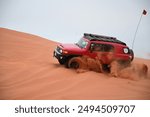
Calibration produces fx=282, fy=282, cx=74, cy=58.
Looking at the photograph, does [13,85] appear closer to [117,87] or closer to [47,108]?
[47,108]

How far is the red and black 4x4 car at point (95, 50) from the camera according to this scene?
1041cm

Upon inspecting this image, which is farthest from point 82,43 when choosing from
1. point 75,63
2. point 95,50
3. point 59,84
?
point 59,84

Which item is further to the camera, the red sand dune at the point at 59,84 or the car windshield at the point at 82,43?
the car windshield at the point at 82,43

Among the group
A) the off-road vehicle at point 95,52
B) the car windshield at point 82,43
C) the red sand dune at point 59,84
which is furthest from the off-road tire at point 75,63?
the car windshield at point 82,43

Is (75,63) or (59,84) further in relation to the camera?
(75,63)

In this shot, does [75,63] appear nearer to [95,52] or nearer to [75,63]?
[75,63]

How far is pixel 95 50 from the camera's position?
1073 cm

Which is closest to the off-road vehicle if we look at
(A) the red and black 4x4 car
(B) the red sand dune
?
(A) the red and black 4x4 car

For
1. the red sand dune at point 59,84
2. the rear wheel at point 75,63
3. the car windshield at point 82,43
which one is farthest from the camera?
the car windshield at point 82,43

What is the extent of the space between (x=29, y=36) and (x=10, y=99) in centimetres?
1389

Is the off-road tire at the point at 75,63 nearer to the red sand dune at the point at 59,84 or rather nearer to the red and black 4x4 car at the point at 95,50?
the red and black 4x4 car at the point at 95,50

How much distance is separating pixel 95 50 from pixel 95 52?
0.10m

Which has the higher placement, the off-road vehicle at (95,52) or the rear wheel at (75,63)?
the off-road vehicle at (95,52)

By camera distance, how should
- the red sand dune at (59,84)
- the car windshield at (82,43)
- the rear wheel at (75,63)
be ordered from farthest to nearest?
the car windshield at (82,43) → the rear wheel at (75,63) → the red sand dune at (59,84)
